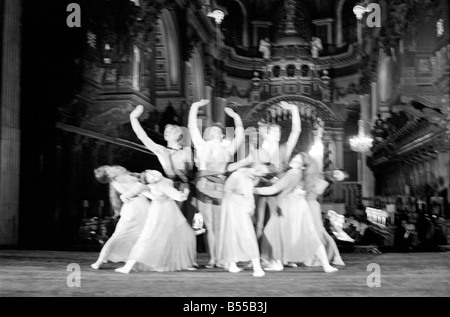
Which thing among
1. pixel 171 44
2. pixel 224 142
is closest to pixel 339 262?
pixel 224 142

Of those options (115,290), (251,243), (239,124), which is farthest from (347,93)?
(115,290)

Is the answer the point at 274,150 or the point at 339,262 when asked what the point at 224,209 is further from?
the point at 339,262

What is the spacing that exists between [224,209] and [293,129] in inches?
62.9

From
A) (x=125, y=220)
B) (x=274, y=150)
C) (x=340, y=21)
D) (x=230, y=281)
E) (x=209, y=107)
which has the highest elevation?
(x=340, y=21)

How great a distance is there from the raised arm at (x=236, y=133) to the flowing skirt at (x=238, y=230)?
894 mm

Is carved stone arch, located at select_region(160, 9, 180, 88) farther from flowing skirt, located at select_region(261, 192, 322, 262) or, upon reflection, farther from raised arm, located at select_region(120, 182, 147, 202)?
flowing skirt, located at select_region(261, 192, 322, 262)

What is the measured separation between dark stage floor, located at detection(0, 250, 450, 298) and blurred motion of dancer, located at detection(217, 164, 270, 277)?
208 millimetres

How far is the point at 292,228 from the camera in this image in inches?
236

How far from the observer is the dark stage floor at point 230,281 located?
481cm

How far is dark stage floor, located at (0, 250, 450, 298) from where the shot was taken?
481 cm

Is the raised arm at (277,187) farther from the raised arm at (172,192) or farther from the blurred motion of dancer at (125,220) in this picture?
the blurred motion of dancer at (125,220)

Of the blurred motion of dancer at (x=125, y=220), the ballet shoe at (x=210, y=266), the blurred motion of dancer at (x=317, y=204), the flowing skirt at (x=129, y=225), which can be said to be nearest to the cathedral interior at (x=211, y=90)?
the blurred motion of dancer at (x=317, y=204)

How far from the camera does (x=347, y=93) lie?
738 centimetres

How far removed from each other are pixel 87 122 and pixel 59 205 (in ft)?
4.42
